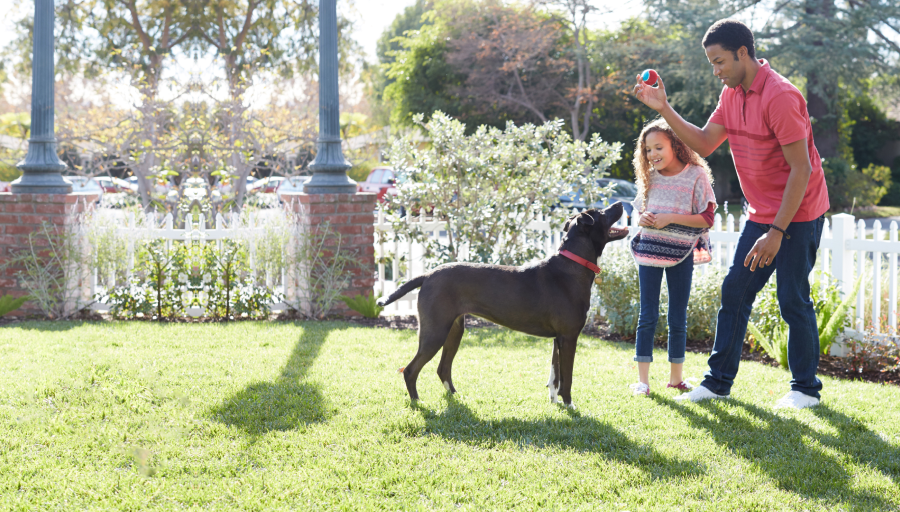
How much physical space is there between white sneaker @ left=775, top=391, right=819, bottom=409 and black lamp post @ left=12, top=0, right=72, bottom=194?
6412mm

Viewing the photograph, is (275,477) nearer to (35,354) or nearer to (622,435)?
(622,435)

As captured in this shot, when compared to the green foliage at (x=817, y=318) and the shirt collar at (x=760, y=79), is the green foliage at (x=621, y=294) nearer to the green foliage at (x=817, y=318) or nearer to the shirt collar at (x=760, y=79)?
the green foliage at (x=817, y=318)

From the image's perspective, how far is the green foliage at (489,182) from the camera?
723 centimetres

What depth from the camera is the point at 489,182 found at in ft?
24.2

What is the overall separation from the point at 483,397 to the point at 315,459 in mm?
1287

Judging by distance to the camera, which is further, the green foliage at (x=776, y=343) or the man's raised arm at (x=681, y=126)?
the green foliage at (x=776, y=343)

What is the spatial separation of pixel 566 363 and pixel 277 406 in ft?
Answer: 5.29

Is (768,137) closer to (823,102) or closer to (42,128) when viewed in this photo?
(42,128)

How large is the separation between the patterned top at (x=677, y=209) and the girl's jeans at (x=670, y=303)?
0.10m

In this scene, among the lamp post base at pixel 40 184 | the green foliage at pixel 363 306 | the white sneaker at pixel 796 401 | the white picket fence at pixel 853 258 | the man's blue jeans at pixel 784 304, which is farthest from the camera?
the green foliage at pixel 363 306

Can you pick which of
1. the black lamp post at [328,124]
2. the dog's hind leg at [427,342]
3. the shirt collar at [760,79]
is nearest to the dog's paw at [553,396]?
the dog's hind leg at [427,342]

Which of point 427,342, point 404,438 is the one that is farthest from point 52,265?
point 404,438

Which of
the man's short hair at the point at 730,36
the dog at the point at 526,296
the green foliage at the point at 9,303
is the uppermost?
the man's short hair at the point at 730,36

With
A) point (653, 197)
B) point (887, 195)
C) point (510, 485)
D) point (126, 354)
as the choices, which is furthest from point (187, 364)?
point (887, 195)
